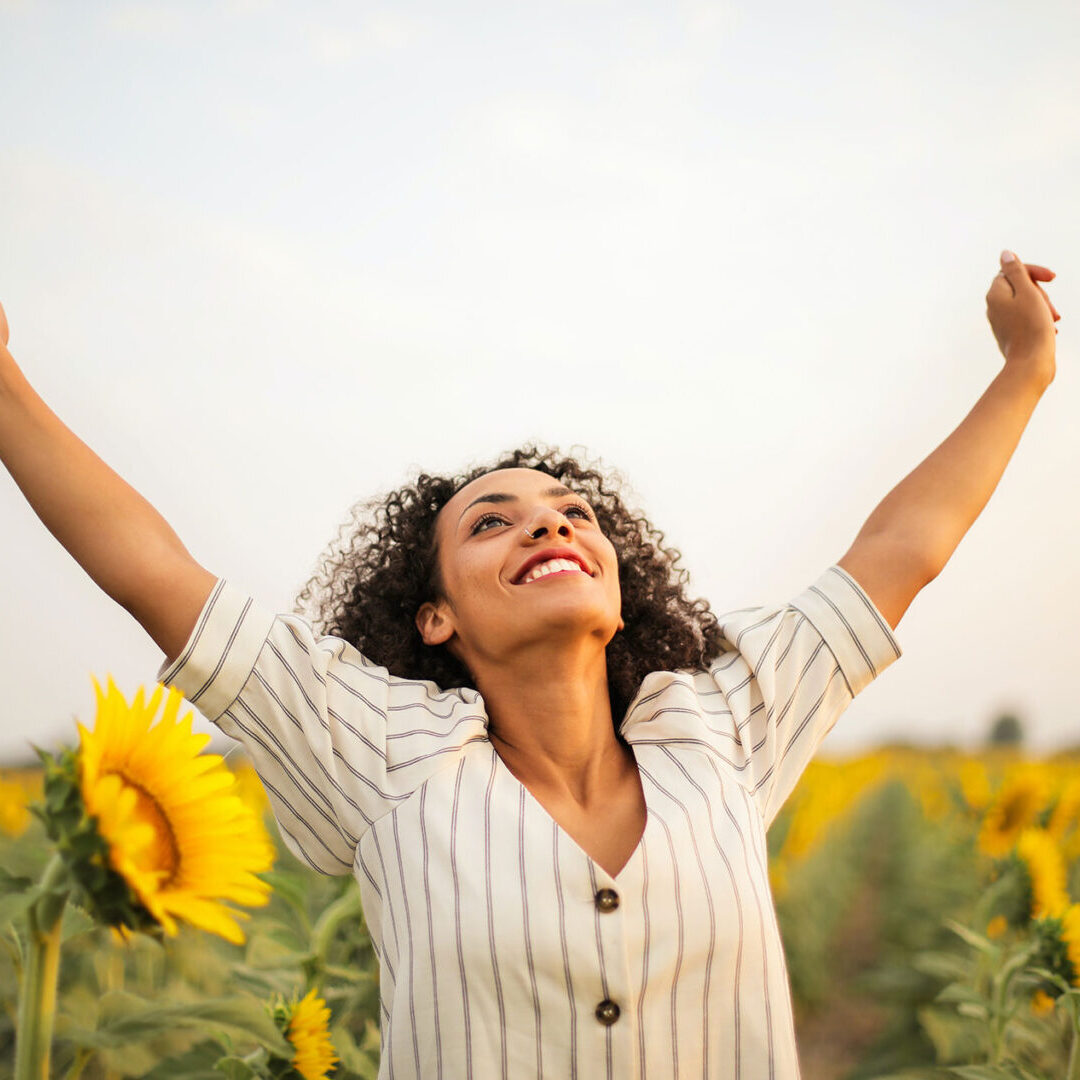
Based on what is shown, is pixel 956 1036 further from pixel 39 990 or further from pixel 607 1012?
pixel 39 990

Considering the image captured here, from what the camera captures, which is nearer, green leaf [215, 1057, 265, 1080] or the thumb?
green leaf [215, 1057, 265, 1080]

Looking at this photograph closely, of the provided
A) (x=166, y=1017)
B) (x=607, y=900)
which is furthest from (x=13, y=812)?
(x=166, y=1017)

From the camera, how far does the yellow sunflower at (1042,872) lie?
10.6 feet

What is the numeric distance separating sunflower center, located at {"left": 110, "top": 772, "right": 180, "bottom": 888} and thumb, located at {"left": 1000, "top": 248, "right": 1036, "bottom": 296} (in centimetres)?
220

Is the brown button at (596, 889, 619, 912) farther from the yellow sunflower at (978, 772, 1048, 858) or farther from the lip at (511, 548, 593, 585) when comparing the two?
the yellow sunflower at (978, 772, 1048, 858)

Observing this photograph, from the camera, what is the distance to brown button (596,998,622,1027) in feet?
5.35

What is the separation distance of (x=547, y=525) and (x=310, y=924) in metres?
1.03

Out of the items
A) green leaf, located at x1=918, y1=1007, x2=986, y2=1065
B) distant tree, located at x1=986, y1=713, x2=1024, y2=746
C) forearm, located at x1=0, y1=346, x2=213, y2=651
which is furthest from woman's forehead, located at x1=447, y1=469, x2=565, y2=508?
distant tree, located at x1=986, y1=713, x2=1024, y2=746

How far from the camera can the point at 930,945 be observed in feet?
17.4

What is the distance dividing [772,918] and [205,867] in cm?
105

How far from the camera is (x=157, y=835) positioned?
1128 millimetres

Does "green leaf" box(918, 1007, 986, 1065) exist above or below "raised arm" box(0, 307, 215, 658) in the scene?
below

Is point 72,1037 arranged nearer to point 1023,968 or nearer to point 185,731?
point 185,731

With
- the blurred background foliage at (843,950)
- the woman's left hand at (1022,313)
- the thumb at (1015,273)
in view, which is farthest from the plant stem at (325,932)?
the thumb at (1015,273)
